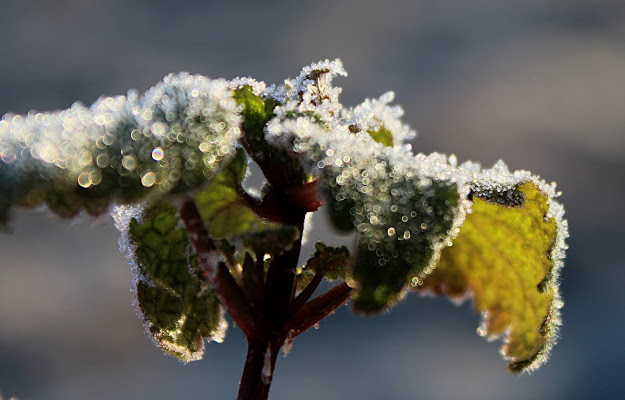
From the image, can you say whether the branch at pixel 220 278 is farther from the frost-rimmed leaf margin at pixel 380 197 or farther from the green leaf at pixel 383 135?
the green leaf at pixel 383 135

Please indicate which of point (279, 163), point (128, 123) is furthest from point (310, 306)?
point (128, 123)

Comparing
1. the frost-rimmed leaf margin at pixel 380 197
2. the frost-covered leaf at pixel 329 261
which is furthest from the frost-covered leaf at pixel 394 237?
the frost-covered leaf at pixel 329 261

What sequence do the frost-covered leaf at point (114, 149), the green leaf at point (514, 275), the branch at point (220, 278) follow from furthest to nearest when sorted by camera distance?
the green leaf at point (514, 275), the branch at point (220, 278), the frost-covered leaf at point (114, 149)

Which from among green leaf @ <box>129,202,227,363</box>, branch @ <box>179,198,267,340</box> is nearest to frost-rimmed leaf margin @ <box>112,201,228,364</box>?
green leaf @ <box>129,202,227,363</box>

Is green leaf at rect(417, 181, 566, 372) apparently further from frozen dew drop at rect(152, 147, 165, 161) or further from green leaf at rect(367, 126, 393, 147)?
frozen dew drop at rect(152, 147, 165, 161)

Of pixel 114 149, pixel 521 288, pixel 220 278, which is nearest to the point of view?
pixel 114 149

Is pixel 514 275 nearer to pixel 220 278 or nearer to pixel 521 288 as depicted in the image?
pixel 521 288

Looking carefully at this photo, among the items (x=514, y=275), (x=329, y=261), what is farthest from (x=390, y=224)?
(x=514, y=275)
